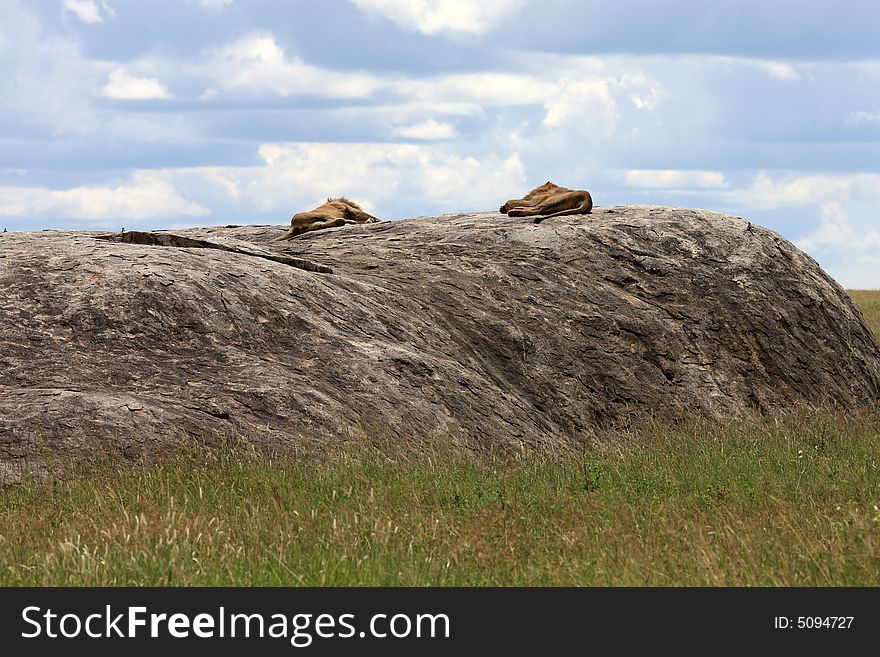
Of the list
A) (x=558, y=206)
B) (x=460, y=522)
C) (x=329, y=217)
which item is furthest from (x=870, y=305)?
(x=460, y=522)

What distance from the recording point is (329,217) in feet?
71.1

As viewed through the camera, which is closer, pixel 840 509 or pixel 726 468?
pixel 840 509

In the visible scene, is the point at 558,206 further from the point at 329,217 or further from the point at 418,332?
the point at 418,332

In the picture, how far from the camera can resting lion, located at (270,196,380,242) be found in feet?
68.5

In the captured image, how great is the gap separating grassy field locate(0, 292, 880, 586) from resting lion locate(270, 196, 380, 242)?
33.3 ft

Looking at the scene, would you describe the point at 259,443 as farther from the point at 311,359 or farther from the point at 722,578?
the point at 722,578

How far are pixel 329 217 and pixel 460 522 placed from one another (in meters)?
13.7

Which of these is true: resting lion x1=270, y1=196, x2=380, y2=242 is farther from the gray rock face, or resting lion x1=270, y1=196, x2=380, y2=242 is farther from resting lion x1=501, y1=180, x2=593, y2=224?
resting lion x1=501, y1=180, x2=593, y2=224

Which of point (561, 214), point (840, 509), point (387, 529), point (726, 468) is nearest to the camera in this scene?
point (387, 529)

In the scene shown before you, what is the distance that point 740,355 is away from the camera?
17281 millimetres

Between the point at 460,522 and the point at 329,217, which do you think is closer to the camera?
the point at 460,522

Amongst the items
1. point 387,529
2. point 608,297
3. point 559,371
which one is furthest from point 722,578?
point 608,297

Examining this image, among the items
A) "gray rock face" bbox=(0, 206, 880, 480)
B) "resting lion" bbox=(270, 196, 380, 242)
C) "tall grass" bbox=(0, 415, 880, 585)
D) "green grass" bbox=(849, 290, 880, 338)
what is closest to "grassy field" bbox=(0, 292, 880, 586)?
"tall grass" bbox=(0, 415, 880, 585)

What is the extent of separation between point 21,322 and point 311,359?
3.24 meters
